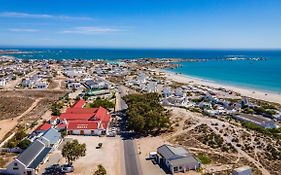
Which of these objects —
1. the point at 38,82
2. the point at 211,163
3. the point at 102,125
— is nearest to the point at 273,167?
the point at 211,163

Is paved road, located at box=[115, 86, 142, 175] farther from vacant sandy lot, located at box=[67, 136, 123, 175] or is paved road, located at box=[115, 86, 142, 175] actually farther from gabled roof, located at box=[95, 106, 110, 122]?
gabled roof, located at box=[95, 106, 110, 122]

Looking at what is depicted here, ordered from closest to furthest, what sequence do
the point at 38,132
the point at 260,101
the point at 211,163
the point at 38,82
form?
the point at 211,163, the point at 38,132, the point at 260,101, the point at 38,82

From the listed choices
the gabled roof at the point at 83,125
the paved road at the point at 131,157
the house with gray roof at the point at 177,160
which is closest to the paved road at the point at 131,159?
the paved road at the point at 131,157

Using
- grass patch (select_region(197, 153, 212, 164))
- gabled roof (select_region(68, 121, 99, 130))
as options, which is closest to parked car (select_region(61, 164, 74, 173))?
gabled roof (select_region(68, 121, 99, 130))

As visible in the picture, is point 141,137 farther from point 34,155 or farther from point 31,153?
point 31,153

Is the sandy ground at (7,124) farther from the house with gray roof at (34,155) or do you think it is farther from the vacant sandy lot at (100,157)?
the vacant sandy lot at (100,157)

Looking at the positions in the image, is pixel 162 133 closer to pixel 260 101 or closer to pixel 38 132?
pixel 38 132

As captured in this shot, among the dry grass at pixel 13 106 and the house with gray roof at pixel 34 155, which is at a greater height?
the house with gray roof at pixel 34 155
